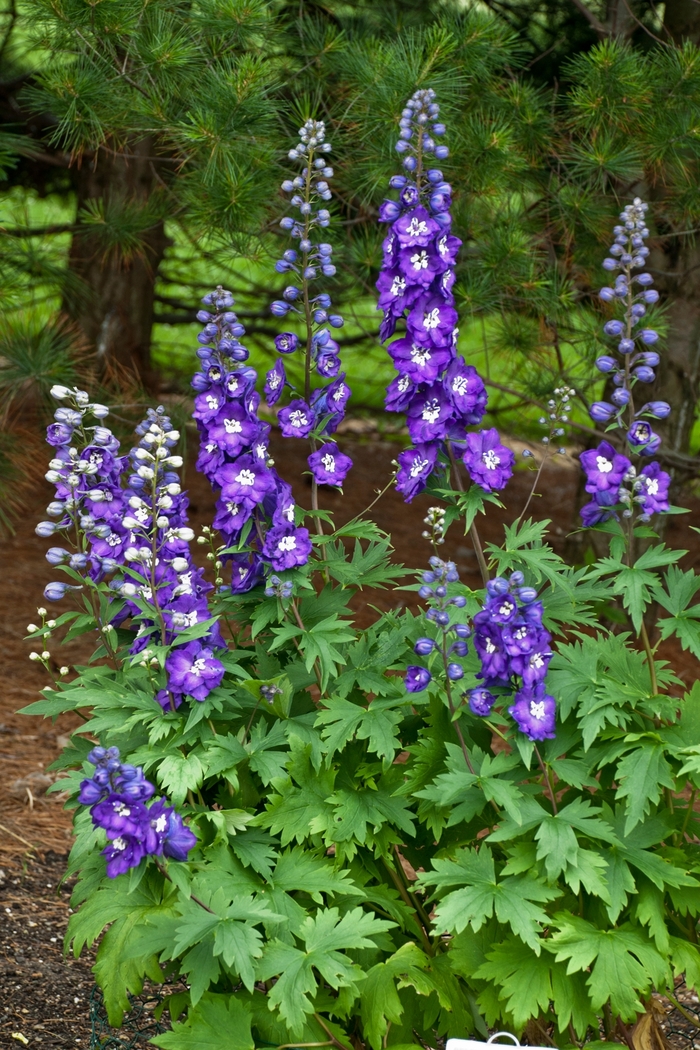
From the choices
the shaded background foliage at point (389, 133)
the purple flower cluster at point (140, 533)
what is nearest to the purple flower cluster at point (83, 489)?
the purple flower cluster at point (140, 533)

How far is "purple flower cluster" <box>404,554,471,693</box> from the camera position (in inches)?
82.2

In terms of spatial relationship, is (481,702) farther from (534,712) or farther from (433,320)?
(433,320)

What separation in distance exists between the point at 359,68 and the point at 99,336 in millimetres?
2523

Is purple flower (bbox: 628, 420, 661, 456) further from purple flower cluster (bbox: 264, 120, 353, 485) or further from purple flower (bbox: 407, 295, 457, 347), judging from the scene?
purple flower cluster (bbox: 264, 120, 353, 485)

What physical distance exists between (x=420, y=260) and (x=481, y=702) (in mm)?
900

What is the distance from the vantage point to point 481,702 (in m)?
2.14

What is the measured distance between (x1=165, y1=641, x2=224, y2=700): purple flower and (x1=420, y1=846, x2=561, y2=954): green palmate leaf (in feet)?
1.88

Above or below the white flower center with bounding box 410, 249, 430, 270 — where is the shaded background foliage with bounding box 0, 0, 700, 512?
above

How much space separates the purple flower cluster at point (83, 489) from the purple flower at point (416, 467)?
62cm

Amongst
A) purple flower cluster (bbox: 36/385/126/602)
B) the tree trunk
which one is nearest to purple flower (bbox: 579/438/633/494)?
purple flower cluster (bbox: 36/385/126/602)

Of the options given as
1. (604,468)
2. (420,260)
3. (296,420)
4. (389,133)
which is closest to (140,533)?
(296,420)

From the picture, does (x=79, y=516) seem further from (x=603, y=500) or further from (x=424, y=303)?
(x=603, y=500)

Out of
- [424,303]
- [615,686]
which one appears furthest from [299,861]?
[424,303]

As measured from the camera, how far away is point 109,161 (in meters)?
5.26
